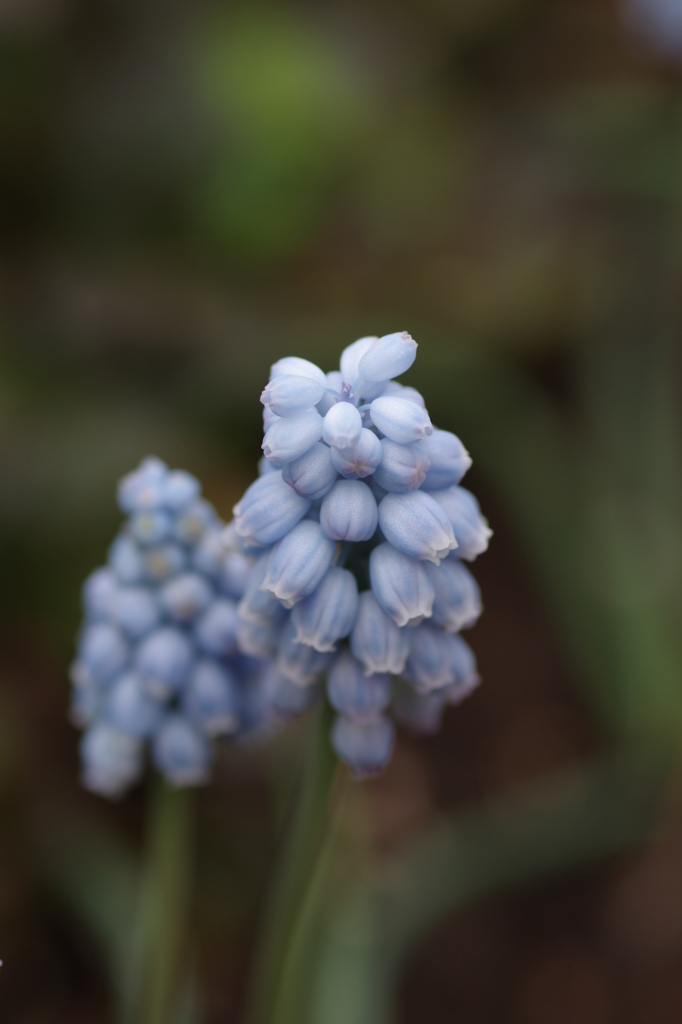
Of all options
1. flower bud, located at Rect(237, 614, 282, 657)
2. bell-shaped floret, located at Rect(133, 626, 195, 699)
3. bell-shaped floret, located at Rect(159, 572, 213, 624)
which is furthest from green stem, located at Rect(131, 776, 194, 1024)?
flower bud, located at Rect(237, 614, 282, 657)

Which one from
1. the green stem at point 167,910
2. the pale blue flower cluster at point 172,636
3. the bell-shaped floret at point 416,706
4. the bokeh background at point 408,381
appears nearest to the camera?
the bell-shaped floret at point 416,706

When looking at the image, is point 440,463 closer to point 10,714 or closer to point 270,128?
point 10,714

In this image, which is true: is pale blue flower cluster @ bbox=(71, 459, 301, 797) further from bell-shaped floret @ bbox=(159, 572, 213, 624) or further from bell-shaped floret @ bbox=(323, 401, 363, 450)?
bell-shaped floret @ bbox=(323, 401, 363, 450)

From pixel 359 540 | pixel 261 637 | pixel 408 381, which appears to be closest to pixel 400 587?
pixel 359 540

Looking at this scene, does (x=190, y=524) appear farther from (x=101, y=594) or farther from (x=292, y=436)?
(x=292, y=436)

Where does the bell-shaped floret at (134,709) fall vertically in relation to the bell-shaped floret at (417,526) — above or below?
below

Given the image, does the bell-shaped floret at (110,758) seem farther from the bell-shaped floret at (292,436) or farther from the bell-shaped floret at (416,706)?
the bell-shaped floret at (292,436)

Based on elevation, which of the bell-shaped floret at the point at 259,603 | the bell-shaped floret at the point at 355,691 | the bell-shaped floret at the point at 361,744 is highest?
the bell-shaped floret at the point at 259,603

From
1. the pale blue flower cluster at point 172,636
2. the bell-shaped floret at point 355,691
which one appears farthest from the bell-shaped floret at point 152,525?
the bell-shaped floret at point 355,691

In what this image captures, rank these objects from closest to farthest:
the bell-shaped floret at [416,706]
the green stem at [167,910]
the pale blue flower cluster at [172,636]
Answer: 1. the bell-shaped floret at [416,706]
2. the pale blue flower cluster at [172,636]
3. the green stem at [167,910]
